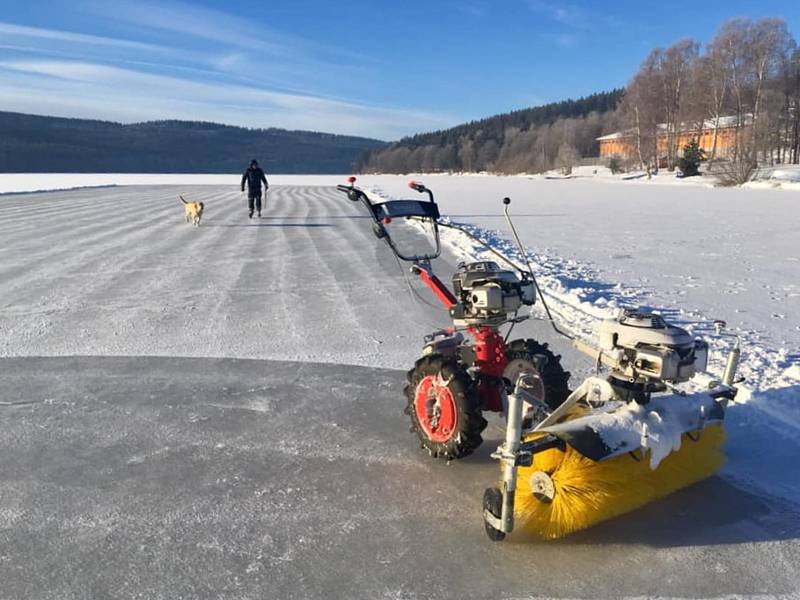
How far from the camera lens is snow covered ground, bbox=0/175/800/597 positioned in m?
3.55

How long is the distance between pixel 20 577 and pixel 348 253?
9.51 metres

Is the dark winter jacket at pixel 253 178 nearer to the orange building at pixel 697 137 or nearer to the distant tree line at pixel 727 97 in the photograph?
the distant tree line at pixel 727 97

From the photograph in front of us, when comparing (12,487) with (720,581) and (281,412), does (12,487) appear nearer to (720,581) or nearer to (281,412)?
(281,412)

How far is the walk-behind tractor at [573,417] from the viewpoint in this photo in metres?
2.65

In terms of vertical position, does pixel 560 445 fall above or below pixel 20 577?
above

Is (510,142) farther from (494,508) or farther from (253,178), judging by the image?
(494,508)

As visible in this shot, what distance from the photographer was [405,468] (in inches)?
138

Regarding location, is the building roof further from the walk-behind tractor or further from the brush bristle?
the brush bristle

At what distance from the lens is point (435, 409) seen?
3.44m

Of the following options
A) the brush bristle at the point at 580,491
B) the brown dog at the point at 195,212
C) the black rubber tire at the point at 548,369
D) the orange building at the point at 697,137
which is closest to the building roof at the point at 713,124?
the orange building at the point at 697,137

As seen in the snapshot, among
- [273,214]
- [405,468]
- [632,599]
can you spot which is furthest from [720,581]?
[273,214]

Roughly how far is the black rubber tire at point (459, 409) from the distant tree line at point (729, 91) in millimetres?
47830

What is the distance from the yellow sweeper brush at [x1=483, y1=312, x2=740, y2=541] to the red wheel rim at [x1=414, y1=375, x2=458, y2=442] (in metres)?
0.53

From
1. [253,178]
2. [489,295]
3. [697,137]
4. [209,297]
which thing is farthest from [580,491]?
[697,137]
